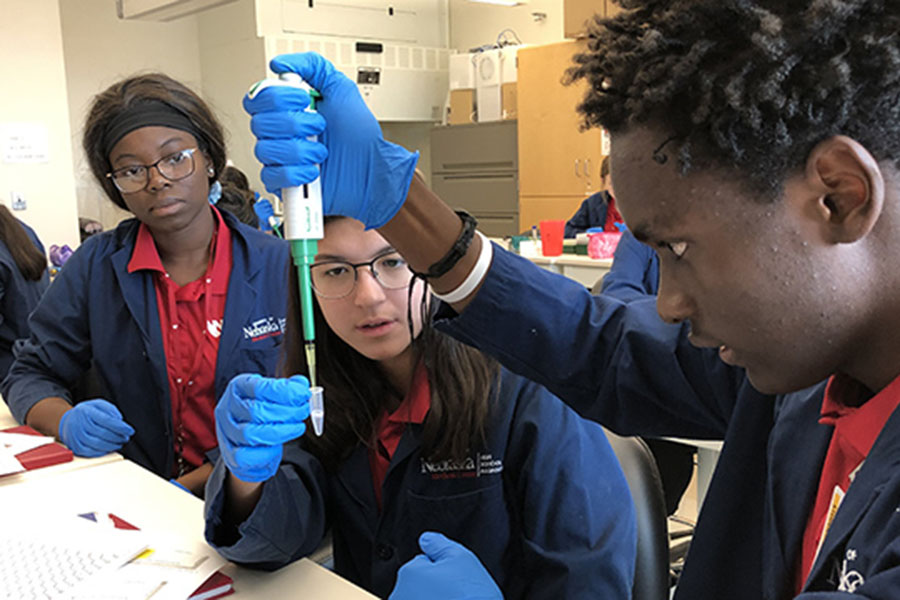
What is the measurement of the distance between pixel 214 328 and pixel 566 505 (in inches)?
42.2

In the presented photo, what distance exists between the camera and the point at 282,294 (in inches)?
78.4

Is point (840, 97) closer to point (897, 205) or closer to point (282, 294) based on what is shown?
point (897, 205)

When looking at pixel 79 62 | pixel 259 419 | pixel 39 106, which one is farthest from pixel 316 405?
pixel 79 62

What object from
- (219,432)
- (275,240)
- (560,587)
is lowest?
(560,587)

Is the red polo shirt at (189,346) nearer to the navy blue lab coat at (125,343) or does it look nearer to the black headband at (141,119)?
the navy blue lab coat at (125,343)

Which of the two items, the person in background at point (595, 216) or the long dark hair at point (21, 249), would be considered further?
the person in background at point (595, 216)

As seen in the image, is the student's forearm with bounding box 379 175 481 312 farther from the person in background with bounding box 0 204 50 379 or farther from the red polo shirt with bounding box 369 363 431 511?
the person in background with bounding box 0 204 50 379

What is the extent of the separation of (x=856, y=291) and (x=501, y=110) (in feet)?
21.5

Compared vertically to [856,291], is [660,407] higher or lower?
lower

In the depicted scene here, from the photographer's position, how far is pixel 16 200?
4711 millimetres

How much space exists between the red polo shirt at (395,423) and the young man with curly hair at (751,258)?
1.28ft

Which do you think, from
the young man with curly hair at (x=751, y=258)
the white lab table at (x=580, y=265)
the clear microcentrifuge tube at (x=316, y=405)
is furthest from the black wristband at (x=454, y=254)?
the white lab table at (x=580, y=265)

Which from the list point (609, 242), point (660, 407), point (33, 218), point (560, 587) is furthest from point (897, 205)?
point (33, 218)

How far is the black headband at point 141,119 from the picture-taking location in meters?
1.87
